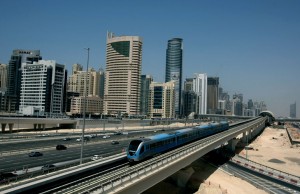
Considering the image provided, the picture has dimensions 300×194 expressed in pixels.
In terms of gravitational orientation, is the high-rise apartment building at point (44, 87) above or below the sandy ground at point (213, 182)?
above

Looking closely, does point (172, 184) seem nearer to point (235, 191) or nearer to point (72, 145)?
point (235, 191)

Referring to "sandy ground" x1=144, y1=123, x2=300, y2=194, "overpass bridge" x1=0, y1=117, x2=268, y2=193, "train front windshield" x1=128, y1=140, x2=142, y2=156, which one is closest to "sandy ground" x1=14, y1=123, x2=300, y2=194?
"sandy ground" x1=144, y1=123, x2=300, y2=194

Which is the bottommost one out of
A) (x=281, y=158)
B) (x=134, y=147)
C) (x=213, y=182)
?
(x=281, y=158)

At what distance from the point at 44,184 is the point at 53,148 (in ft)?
117

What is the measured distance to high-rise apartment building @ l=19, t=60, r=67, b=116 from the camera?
189 meters

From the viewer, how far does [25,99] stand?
197375 millimetres

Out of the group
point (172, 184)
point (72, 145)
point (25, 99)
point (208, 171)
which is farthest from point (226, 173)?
point (25, 99)

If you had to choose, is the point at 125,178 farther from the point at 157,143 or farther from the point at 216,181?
the point at 216,181

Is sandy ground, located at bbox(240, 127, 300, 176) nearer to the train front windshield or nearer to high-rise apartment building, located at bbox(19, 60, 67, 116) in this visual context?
the train front windshield

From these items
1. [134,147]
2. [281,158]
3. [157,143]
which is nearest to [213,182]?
[157,143]

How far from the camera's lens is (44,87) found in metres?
188

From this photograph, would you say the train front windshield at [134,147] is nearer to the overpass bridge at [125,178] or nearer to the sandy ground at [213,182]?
the overpass bridge at [125,178]

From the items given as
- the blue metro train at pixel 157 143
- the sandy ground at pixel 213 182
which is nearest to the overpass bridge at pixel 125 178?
the blue metro train at pixel 157 143

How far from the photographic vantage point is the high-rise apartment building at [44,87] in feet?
621
